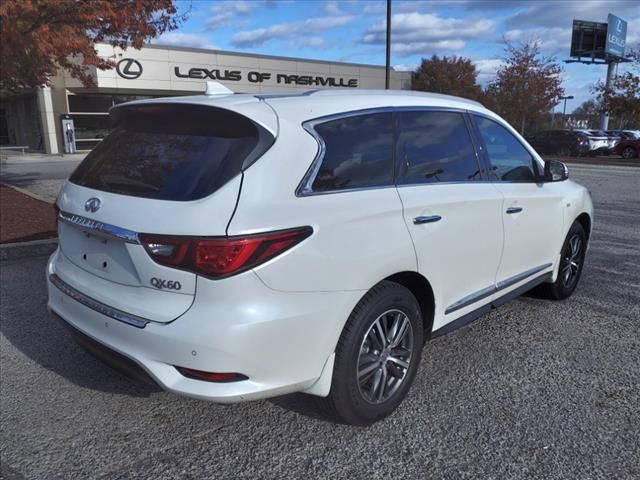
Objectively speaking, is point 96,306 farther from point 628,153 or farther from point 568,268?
point 628,153

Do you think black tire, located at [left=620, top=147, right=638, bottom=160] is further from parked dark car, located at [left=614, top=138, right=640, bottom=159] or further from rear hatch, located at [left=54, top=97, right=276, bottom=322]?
rear hatch, located at [left=54, top=97, right=276, bottom=322]

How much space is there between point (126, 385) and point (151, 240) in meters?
1.44

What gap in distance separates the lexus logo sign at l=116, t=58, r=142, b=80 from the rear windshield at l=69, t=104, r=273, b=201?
29.3 meters

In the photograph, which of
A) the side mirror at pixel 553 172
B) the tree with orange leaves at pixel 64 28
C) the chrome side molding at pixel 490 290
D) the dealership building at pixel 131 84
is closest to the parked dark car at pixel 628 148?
the dealership building at pixel 131 84

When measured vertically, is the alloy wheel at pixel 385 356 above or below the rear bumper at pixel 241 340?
below

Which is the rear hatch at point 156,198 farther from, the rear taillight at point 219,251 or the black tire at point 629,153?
the black tire at point 629,153

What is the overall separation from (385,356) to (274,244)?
1018 mm

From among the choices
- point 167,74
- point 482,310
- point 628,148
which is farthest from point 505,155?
point 167,74

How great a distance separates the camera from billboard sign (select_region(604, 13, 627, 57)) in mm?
46250

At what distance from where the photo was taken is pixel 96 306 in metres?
2.77

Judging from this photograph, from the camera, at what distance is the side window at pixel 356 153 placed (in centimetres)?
273

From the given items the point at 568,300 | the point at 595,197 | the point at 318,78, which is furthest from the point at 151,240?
the point at 318,78

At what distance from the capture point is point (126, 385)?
344 cm

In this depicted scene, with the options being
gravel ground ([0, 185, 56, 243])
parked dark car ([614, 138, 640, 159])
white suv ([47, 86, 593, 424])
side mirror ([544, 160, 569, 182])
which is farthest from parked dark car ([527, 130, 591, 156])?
white suv ([47, 86, 593, 424])
